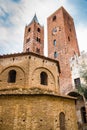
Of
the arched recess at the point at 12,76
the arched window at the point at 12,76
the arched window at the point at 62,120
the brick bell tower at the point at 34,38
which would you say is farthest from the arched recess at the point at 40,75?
the brick bell tower at the point at 34,38

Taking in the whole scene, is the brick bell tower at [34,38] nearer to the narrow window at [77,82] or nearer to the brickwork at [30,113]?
the narrow window at [77,82]

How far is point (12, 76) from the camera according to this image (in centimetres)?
1480

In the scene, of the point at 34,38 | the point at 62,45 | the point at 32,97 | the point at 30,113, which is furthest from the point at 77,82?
the point at 34,38

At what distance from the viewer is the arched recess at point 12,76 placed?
551 inches

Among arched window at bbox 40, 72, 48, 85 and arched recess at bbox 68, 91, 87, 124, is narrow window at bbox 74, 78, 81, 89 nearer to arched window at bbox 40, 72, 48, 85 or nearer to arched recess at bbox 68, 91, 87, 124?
arched recess at bbox 68, 91, 87, 124

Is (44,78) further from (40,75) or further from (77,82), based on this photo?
(77,82)

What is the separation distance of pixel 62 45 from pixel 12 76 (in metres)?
17.4

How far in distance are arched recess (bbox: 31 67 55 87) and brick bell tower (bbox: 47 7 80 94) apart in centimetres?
903

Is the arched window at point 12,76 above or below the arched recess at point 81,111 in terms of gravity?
above

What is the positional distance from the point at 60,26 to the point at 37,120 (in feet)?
84.6

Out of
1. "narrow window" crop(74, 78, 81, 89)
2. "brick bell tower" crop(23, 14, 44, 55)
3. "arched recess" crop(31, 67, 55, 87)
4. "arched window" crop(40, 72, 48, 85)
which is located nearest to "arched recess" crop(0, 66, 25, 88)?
"arched recess" crop(31, 67, 55, 87)

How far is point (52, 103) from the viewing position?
485 inches

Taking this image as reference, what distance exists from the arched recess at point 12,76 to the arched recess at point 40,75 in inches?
41.0

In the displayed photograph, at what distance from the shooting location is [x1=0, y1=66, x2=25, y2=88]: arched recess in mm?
13999
